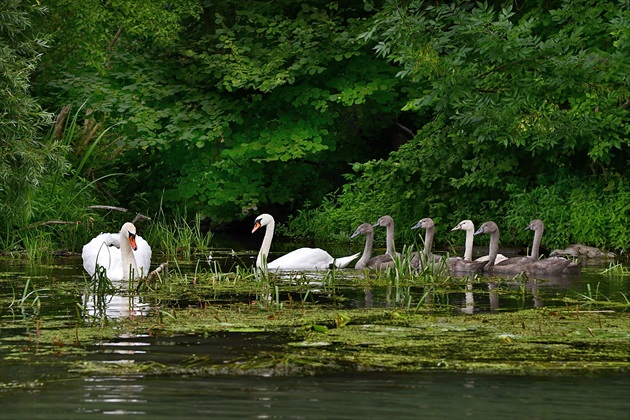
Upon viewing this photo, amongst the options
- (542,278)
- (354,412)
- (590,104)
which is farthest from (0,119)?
(354,412)

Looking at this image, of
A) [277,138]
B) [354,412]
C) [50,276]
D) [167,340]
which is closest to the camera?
[354,412]

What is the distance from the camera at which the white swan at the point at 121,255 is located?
16047mm

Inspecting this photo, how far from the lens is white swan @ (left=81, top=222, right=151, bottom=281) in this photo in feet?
52.6

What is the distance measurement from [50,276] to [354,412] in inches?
410

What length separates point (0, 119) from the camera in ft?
58.5

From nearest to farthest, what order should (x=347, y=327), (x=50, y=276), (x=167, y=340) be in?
(x=167, y=340) < (x=347, y=327) < (x=50, y=276)

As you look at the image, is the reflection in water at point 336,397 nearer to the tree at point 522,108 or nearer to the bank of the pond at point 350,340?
the bank of the pond at point 350,340

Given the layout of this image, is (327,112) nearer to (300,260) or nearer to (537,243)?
(537,243)

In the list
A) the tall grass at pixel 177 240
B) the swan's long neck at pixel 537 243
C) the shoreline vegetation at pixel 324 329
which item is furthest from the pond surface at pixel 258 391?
the tall grass at pixel 177 240

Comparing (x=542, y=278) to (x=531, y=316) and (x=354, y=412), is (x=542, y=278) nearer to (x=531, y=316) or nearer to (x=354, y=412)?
(x=531, y=316)

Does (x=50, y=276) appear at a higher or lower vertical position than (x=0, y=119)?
lower

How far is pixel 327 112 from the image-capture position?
2903 centimetres

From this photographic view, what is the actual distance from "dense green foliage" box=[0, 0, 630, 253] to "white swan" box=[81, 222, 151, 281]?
68.2 inches

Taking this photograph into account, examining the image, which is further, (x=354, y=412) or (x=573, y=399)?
(x=573, y=399)
